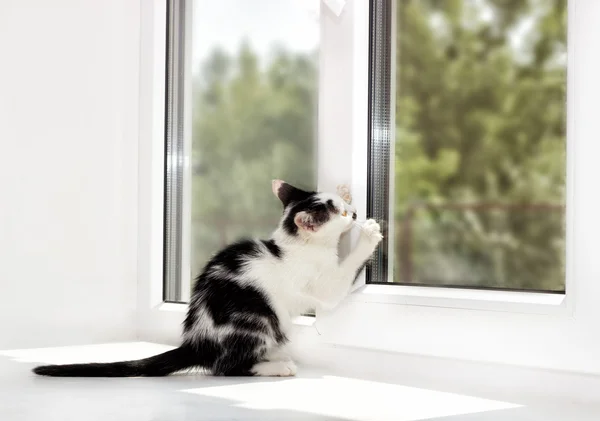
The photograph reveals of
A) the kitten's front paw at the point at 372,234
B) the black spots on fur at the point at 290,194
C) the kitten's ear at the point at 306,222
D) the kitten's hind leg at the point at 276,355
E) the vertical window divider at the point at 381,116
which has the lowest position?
the kitten's hind leg at the point at 276,355

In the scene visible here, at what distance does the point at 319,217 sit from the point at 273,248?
0.15 metres

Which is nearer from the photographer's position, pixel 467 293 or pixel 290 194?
pixel 467 293

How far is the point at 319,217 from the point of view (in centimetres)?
156

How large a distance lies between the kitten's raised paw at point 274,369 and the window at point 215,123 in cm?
68

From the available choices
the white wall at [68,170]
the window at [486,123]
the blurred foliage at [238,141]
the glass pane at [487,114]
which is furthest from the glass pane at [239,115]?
the glass pane at [487,114]

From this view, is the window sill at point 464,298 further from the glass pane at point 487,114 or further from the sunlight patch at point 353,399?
the glass pane at point 487,114

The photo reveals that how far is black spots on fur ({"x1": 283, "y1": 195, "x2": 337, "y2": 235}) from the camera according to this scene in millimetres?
1557

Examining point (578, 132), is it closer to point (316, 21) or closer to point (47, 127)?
point (316, 21)

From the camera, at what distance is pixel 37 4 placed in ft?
6.75

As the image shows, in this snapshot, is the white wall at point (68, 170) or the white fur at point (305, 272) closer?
the white fur at point (305, 272)

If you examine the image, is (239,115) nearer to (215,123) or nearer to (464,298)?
(215,123)

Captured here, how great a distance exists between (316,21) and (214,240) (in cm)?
81

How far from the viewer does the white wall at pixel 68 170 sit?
1996mm

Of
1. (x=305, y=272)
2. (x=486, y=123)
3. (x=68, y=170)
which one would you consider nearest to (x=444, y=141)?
(x=486, y=123)
